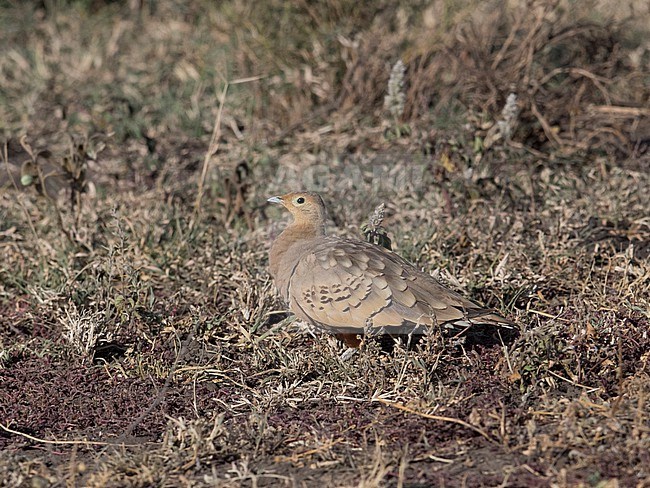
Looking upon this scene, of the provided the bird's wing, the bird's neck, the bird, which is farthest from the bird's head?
the bird's wing

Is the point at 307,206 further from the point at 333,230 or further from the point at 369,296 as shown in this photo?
the point at 333,230

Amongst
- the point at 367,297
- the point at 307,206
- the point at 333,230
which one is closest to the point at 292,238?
the point at 307,206

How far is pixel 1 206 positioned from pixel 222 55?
7.38ft

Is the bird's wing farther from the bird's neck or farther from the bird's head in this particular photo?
the bird's head

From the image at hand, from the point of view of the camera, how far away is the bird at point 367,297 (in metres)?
3.71

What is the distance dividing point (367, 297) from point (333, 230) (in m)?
1.60

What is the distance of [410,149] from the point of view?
6.30 m

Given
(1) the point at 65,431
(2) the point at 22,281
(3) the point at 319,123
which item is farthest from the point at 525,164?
(1) the point at 65,431

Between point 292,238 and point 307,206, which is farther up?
point 307,206

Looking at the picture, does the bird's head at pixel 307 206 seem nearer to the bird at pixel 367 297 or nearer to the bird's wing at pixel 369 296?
the bird at pixel 367 297

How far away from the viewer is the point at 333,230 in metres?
5.31

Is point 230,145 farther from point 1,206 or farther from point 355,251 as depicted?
point 355,251

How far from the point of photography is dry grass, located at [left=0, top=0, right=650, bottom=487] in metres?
3.36

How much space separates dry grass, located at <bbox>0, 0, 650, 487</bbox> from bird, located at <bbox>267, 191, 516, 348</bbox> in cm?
14
